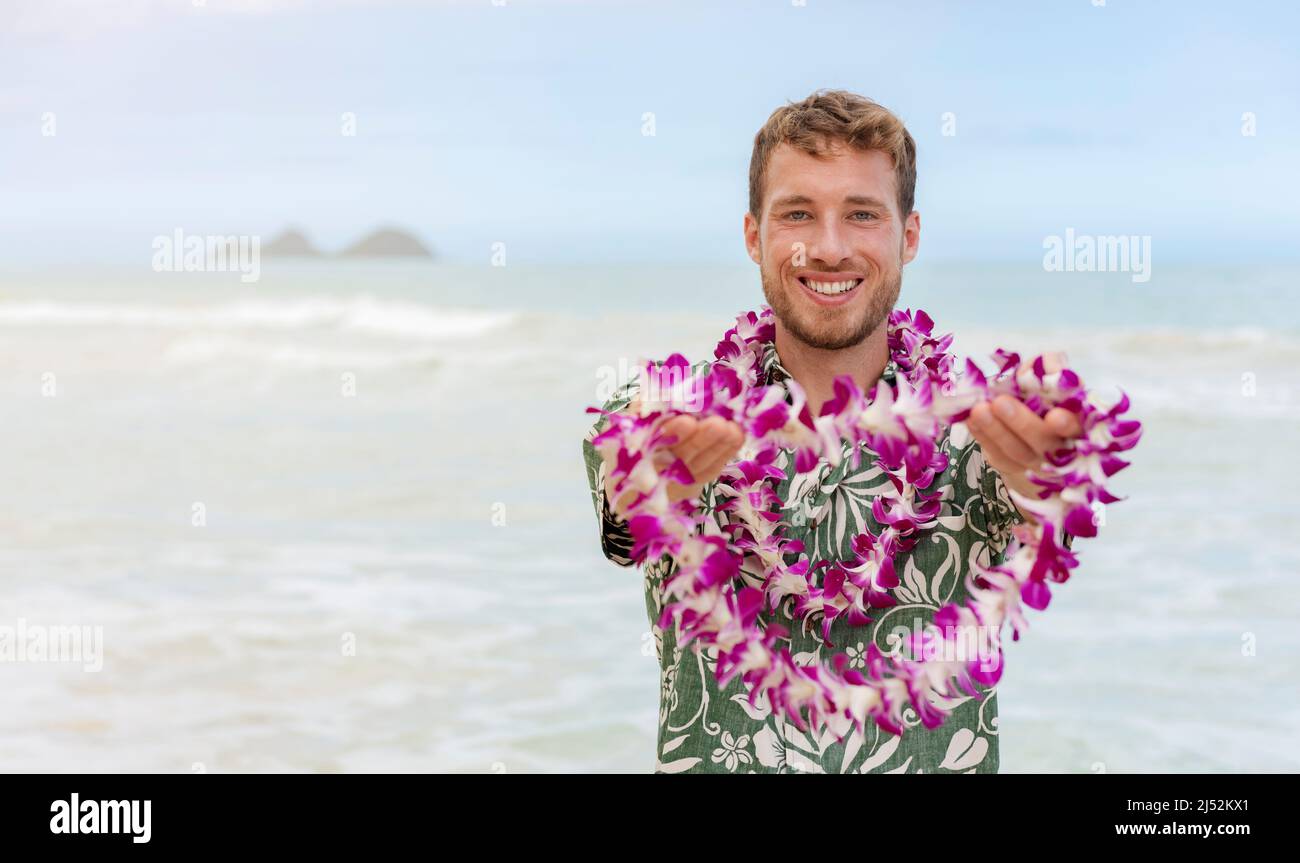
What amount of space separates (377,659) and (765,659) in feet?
19.9

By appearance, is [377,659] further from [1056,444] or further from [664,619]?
[1056,444]

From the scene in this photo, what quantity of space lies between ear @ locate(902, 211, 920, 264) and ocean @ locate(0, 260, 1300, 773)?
4291 mm

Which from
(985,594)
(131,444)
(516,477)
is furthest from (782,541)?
(131,444)

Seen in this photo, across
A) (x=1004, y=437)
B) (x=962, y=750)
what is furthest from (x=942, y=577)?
(x=1004, y=437)

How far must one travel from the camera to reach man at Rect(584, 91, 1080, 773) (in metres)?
2.91

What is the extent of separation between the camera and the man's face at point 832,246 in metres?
2.98

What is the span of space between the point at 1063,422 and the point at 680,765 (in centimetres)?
110

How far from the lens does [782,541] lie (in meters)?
2.99

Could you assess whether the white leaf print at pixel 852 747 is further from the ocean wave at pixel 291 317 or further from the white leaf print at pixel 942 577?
the ocean wave at pixel 291 317

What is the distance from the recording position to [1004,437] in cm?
247

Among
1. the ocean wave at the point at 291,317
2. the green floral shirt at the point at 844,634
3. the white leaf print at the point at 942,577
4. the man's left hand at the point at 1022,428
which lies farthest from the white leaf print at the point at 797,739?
the ocean wave at the point at 291,317

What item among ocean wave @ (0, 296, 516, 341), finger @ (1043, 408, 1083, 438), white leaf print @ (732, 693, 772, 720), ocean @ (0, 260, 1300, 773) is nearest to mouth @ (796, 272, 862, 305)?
finger @ (1043, 408, 1083, 438)
